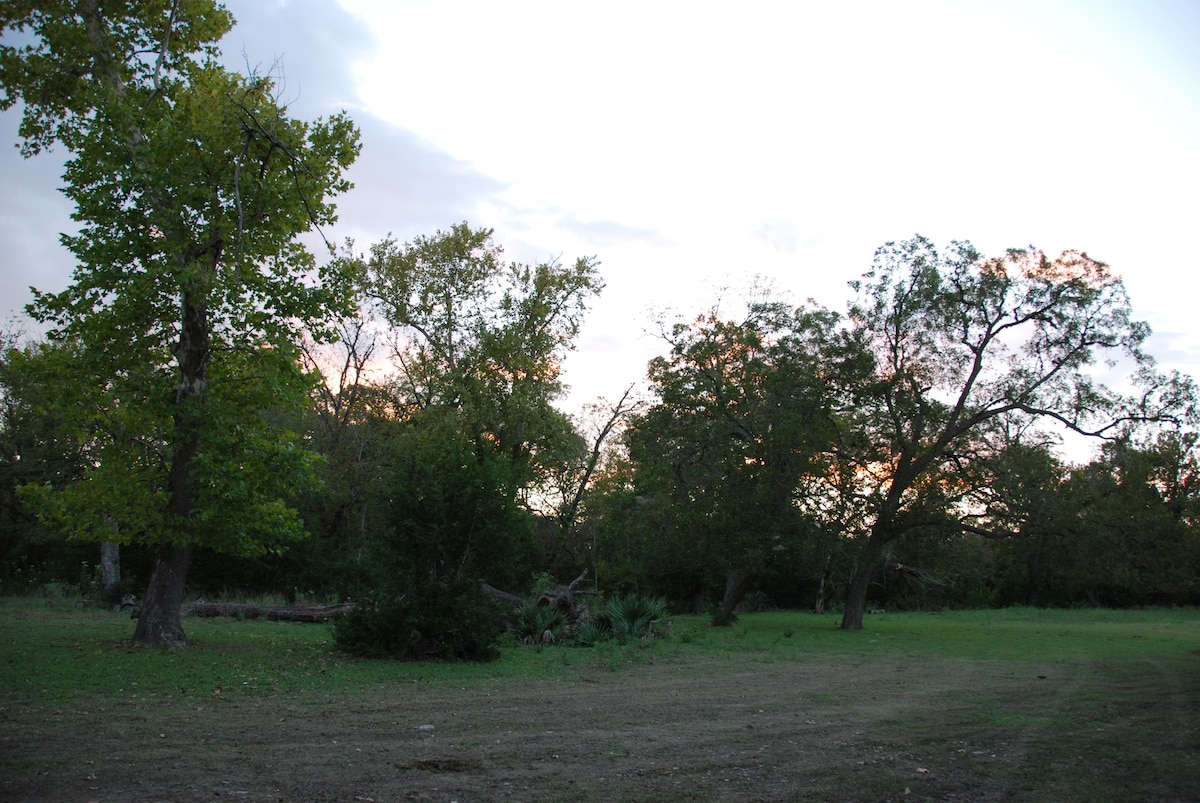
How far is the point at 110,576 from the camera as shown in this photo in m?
25.0

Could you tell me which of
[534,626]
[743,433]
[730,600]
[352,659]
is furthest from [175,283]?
[730,600]

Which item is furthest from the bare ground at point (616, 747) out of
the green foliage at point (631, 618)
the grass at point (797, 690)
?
the green foliage at point (631, 618)

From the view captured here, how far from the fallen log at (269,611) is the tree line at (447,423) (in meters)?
1.81

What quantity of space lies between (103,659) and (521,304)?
24.2m

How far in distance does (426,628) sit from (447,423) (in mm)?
16008

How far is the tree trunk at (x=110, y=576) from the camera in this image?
77.5 feet

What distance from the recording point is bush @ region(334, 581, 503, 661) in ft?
44.5

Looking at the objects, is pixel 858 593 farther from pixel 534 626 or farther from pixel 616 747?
pixel 616 747

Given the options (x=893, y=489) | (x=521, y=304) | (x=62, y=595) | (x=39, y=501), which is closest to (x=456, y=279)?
(x=521, y=304)

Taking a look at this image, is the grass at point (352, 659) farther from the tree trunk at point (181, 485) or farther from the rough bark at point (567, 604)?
the rough bark at point (567, 604)

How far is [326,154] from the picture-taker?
13.8 metres

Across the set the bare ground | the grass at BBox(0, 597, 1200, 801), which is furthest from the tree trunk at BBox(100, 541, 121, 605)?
the bare ground

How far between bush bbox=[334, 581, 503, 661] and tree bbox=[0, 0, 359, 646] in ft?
6.75

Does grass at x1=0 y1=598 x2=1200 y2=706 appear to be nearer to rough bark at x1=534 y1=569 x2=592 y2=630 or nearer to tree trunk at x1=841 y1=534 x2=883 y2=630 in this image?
tree trunk at x1=841 y1=534 x2=883 y2=630
